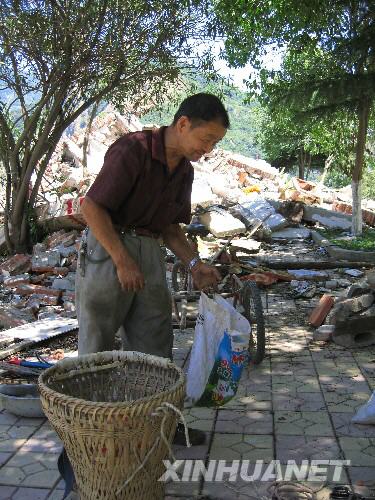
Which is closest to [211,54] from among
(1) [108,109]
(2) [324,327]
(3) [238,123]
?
(2) [324,327]

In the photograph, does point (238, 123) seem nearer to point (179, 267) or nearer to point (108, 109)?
point (108, 109)

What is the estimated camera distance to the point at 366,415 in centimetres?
363

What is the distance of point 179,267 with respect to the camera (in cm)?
721

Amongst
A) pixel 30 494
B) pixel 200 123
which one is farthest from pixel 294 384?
pixel 200 123

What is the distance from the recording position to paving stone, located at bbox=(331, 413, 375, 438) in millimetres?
3531

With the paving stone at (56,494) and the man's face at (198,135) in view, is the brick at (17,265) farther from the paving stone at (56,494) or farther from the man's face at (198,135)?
the man's face at (198,135)

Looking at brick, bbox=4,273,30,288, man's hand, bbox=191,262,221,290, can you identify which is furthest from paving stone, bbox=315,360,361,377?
brick, bbox=4,273,30,288

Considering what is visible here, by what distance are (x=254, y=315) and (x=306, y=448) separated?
6.16ft

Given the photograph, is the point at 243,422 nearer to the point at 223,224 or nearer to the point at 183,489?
the point at 183,489

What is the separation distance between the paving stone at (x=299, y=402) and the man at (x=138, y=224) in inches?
49.1

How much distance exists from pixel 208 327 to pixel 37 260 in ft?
22.9

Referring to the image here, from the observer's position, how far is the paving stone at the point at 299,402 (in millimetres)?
3986

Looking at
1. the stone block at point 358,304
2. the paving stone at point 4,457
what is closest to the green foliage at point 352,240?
the stone block at point 358,304

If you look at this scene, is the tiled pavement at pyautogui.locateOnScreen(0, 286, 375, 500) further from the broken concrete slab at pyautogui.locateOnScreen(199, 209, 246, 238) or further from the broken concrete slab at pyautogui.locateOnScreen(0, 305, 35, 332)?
the broken concrete slab at pyautogui.locateOnScreen(199, 209, 246, 238)
